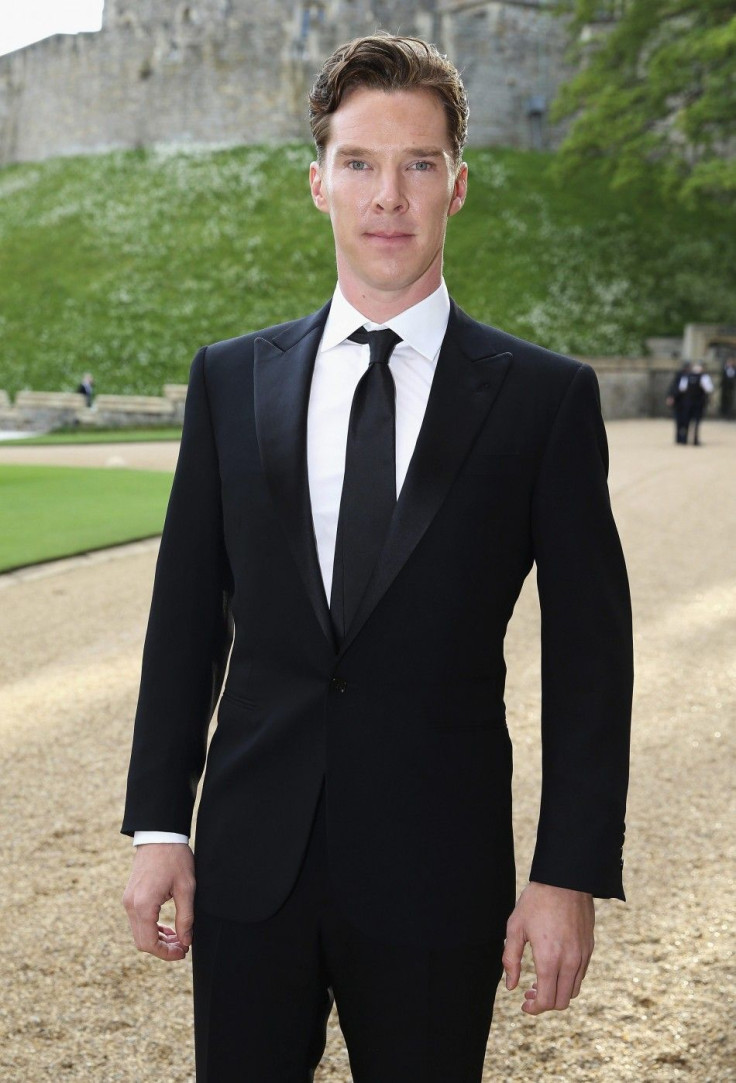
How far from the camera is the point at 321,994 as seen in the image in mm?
1792

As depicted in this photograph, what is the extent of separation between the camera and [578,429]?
5.96 feet

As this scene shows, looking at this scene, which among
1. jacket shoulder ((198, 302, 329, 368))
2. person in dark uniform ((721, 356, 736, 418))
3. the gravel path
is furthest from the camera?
person in dark uniform ((721, 356, 736, 418))

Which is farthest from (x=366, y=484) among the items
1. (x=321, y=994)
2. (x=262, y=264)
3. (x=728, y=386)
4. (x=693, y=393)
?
(x=262, y=264)

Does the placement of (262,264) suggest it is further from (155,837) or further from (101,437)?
(155,837)

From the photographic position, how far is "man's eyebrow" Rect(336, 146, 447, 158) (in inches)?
69.6

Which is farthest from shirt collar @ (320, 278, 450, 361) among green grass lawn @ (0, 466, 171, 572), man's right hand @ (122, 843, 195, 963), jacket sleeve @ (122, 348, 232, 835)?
green grass lawn @ (0, 466, 171, 572)

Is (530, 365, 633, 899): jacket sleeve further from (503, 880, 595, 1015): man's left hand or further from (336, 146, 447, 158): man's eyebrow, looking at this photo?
(336, 146, 447, 158): man's eyebrow

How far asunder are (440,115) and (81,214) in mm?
37794

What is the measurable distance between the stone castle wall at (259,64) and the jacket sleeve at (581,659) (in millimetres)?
39784

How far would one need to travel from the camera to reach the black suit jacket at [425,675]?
176 centimetres

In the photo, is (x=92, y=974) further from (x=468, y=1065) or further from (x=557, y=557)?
(x=557, y=557)

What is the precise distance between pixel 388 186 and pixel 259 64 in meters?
42.3

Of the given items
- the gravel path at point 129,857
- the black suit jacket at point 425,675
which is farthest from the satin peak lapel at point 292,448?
the gravel path at point 129,857

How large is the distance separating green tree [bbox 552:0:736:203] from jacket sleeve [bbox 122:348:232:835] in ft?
83.9
